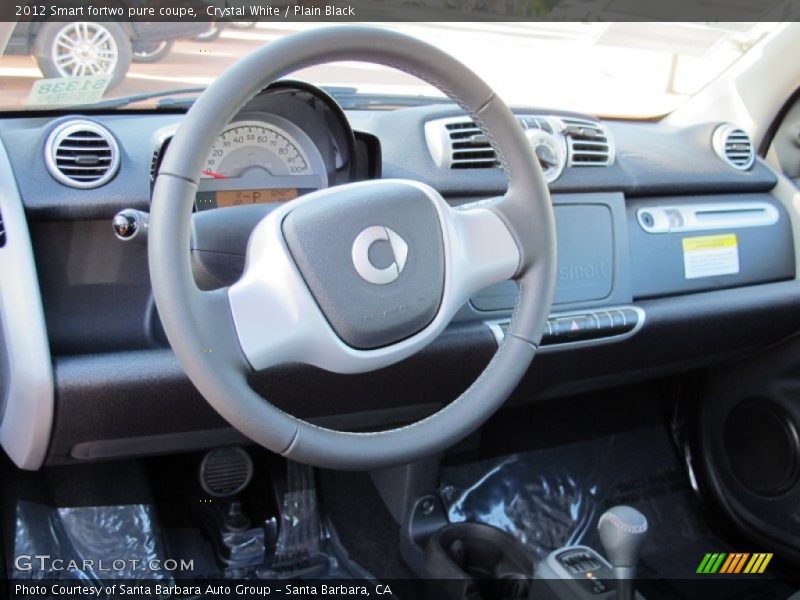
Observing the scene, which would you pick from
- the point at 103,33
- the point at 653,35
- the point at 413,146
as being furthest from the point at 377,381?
the point at 653,35

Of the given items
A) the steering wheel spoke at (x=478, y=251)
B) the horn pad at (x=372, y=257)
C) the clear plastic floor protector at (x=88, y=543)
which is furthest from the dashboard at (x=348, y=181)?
the clear plastic floor protector at (x=88, y=543)

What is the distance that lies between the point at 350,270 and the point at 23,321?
0.51m

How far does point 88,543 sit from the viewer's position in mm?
1710

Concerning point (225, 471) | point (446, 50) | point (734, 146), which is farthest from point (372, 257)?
point (734, 146)

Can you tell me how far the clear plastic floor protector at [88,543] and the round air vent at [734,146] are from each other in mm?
1541

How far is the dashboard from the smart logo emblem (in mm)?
204

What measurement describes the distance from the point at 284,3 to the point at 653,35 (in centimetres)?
112

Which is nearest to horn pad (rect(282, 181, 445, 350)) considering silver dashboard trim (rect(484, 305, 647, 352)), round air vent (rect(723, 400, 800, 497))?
silver dashboard trim (rect(484, 305, 647, 352))

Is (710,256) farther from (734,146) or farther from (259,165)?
(259,165)

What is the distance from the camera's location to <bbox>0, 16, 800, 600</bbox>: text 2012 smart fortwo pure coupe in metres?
1.02

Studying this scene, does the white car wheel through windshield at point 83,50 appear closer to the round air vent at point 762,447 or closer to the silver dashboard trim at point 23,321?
the silver dashboard trim at point 23,321

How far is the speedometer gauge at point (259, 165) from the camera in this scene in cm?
129

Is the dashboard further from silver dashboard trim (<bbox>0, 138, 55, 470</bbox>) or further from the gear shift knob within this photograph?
the gear shift knob

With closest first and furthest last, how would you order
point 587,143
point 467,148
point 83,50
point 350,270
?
point 350,270, point 83,50, point 467,148, point 587,143
